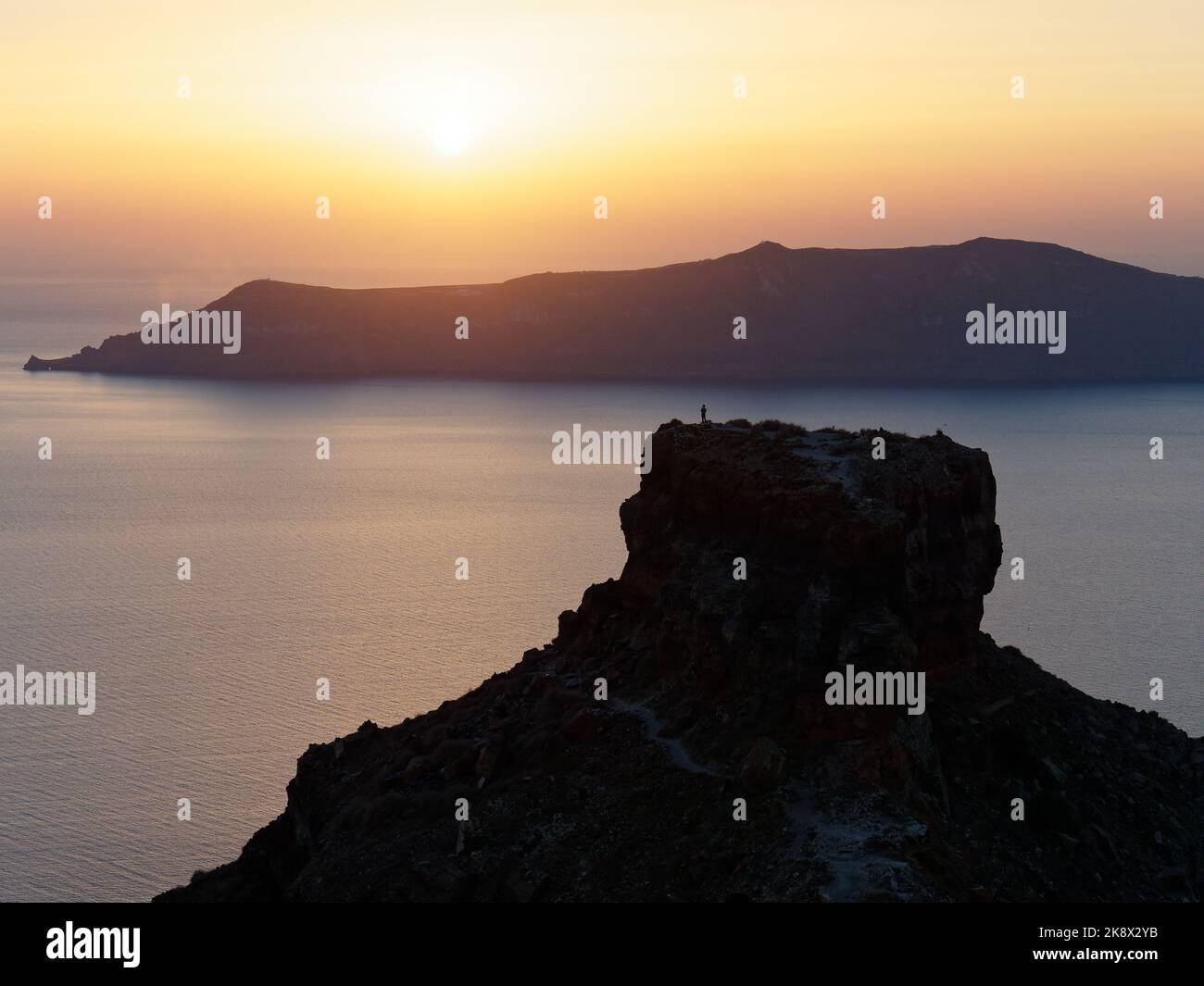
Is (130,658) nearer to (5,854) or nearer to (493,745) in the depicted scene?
(5,854)

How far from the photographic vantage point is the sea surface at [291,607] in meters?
67.4

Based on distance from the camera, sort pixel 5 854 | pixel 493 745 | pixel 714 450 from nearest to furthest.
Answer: pixel 493 745, pixel 714 450, pixel 5 854

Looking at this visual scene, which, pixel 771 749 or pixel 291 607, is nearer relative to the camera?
pixel 771 749

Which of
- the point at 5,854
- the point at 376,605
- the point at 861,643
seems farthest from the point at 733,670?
the point at 376,605

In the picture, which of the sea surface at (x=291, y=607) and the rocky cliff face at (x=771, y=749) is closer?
the rocky cliff face at (x=771, y=749)

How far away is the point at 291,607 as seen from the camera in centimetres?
10406

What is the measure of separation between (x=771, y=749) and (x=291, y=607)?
7053 centimetres

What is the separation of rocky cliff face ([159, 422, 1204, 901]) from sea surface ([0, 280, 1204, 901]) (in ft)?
52.7

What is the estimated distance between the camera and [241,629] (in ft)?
323

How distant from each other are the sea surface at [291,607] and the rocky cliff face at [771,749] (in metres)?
16.1

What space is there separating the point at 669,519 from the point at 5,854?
3148cm

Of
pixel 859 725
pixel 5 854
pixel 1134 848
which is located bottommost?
pixel 5 854

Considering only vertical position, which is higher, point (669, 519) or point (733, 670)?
point (669, 519)

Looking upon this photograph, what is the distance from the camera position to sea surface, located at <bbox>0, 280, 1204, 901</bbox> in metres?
67.4
